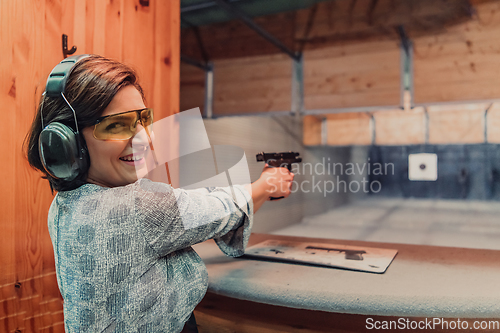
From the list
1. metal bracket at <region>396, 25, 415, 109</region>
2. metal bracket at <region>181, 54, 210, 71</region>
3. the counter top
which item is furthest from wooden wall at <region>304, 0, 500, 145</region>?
the counter top

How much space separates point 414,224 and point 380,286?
362 centimetres

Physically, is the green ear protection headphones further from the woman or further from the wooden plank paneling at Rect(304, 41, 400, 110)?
the wooden plank paneling at Rect(304, 41, 400, 110)

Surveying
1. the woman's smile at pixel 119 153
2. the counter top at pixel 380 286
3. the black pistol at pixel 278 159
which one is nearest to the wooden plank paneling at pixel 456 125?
the counter top at pixel 380 286

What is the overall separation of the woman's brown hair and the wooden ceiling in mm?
2522

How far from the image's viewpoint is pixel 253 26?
2.19 m

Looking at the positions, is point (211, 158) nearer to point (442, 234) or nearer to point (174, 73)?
point (174, 73)

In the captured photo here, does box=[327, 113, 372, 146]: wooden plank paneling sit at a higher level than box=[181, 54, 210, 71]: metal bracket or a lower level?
lower

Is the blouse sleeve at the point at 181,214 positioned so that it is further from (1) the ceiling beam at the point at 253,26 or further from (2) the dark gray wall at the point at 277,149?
(1) the ceiling beam at the point at 253,26

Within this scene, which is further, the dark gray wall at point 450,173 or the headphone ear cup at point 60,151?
the dark gray wall at point 450,173

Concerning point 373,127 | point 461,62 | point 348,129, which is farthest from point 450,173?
point 461,62

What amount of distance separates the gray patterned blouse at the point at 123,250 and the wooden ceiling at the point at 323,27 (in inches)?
103

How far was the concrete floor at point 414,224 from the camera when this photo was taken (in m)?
3.05

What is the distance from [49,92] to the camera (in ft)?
1.99

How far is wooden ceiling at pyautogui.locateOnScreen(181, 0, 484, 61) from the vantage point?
104 inches
